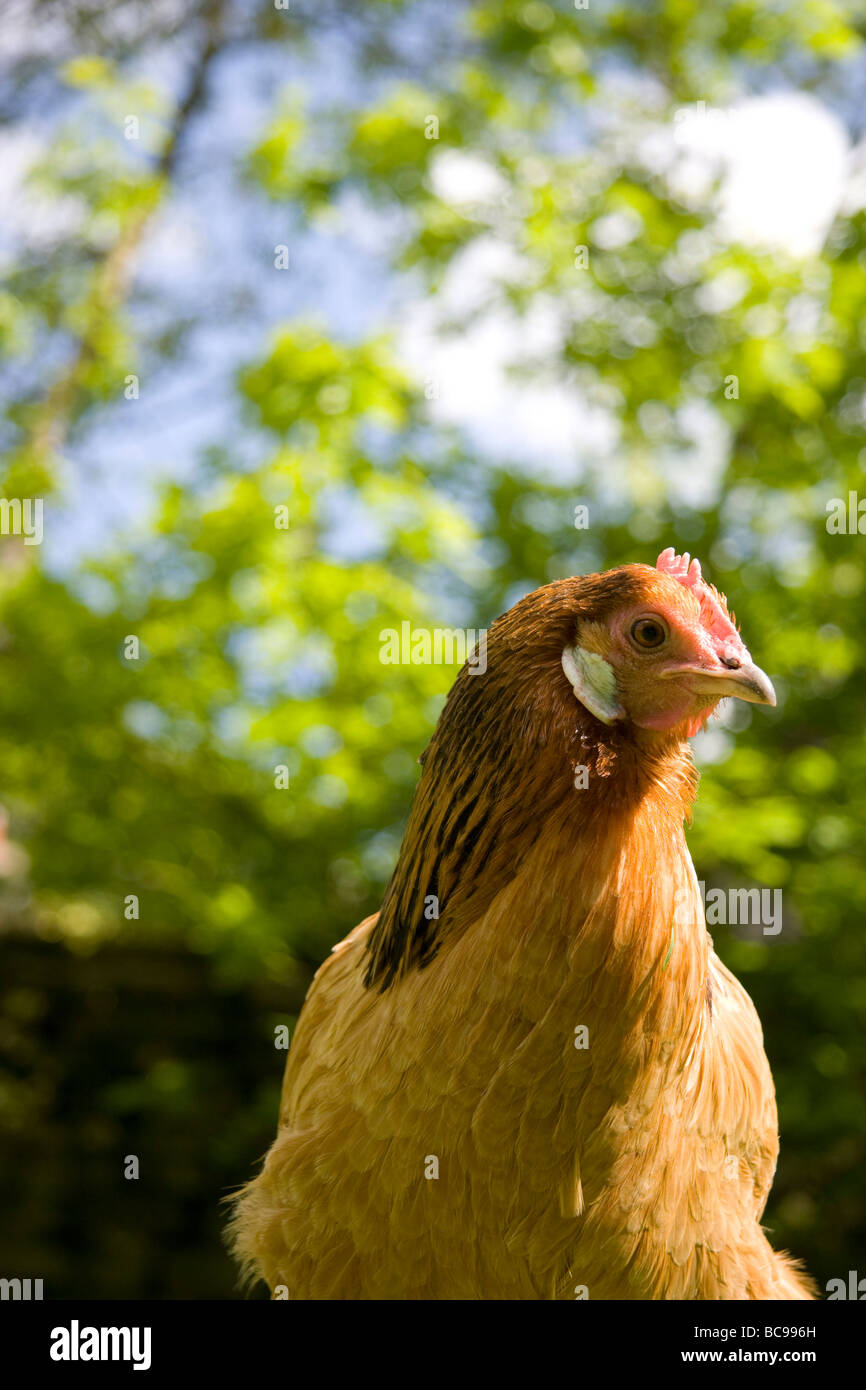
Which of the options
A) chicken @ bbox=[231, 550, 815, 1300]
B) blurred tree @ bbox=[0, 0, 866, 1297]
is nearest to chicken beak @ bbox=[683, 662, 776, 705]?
chicken @ bbox=[231, 550, 815, 1300]

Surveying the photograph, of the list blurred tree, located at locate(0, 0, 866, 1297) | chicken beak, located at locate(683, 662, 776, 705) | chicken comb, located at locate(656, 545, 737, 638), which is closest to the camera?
chicken beak, located at locate(683, 662, 776, 705)

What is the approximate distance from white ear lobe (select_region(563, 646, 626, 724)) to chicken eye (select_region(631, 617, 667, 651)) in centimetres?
8

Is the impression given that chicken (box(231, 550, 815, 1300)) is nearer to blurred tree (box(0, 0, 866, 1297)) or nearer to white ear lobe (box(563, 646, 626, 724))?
white ear lobe (box(563, 646, 626, 724))

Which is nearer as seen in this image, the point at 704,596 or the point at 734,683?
the point at 734,683

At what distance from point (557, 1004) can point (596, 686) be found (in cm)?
61

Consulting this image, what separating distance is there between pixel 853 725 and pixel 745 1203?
11.0 feet

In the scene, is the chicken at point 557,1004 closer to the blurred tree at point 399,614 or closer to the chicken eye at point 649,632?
the chicken eye at point 649,632

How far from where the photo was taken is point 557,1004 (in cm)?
219

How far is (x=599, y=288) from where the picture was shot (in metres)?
5.49

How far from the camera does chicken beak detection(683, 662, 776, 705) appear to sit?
2.14m

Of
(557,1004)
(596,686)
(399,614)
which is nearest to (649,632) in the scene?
(596,686)

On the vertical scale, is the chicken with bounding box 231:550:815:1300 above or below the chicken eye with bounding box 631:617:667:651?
below

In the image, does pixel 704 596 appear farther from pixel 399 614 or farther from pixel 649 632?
pixel 399 614

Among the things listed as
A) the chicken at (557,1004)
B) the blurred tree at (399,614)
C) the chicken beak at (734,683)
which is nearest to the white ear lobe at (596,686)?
the chicken at (557,1004)
